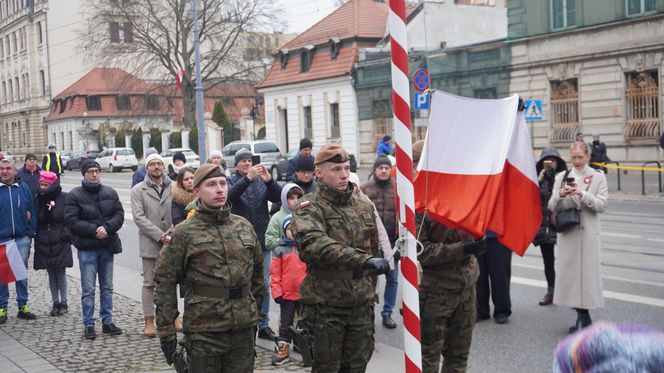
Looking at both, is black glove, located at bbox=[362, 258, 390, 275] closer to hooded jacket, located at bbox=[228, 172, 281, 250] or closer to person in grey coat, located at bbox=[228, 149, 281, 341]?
person in grey coat, located at bbox=[228, 149, 281, 341]

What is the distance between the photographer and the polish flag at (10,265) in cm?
944

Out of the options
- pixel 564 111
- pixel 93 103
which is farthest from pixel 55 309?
pixel 93 103

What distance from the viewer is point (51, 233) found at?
32.8ft

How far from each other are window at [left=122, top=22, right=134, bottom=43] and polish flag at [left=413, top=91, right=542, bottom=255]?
5082 cm

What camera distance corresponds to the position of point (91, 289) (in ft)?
28.8

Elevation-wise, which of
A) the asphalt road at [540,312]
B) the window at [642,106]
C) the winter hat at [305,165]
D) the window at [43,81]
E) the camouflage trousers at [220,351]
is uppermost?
the window at [43,81]

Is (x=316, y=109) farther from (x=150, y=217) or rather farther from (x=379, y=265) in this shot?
(x=379, y=265)

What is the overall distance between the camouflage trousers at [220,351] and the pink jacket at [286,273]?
7.70 feet

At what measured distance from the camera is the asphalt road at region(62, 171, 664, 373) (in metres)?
7.39

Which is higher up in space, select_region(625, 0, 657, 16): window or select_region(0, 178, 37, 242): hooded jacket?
select_region(625, 0, 657, 16): window

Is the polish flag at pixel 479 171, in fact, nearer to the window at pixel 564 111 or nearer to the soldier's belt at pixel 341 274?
the soldier's belt at pixel 341 274

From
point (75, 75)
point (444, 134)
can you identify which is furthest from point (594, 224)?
point (75, 75)


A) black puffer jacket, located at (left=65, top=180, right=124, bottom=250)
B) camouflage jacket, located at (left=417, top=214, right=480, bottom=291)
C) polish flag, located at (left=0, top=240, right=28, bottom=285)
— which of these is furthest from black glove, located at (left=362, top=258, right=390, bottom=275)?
polish flag, located at (left=0, top=240, right=28, bottom=285)

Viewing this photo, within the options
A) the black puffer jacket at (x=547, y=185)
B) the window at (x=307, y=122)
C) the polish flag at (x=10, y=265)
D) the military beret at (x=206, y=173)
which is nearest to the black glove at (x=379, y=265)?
the military beret at (x=206, y=173)
